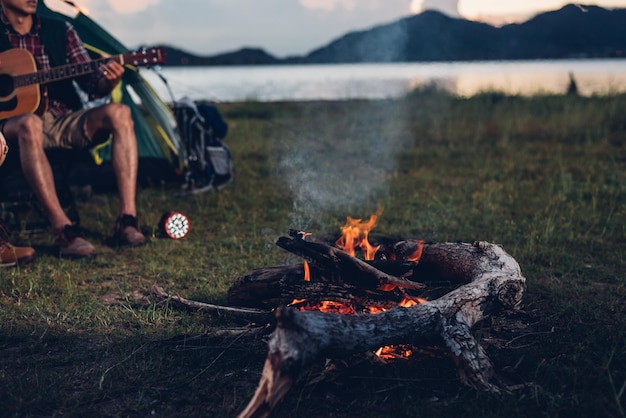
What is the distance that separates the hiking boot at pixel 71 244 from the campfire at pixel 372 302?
1.36 meters

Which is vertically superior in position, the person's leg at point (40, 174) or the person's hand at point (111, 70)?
the person's hand at point (111, 70)

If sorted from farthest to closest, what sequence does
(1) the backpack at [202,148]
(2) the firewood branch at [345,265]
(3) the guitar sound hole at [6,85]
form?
1. (1) the backpack at [202,148]
2. (3) the guitar sound hole at [6,85]
3. (2) the firewood branch at [345,265]

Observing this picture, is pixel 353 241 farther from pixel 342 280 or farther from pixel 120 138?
pixel 120 138

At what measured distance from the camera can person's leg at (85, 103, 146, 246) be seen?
203 inches

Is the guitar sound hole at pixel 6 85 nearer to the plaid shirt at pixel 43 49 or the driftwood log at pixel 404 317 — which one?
the plaid shirt at pixel 43 49

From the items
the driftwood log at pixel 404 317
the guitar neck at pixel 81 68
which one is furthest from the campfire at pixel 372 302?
the guitar neck at pixel 81 68

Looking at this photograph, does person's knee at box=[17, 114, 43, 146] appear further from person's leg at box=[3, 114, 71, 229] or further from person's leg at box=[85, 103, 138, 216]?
person's leg at box=[85, 103, 138, 216]

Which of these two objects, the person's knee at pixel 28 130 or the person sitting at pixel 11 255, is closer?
the person sitting at pixel 11 255

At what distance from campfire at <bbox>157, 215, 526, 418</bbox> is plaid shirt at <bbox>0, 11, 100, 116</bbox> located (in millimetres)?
2266

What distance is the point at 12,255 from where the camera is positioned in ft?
15.4

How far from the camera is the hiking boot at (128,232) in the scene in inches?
207

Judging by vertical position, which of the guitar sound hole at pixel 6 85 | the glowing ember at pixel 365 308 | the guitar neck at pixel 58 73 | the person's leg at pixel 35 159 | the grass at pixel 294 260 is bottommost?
the grass at pixel 294 260

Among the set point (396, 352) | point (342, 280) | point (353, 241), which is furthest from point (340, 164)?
point (396, 352)

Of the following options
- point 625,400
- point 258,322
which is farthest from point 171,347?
point 625,400
